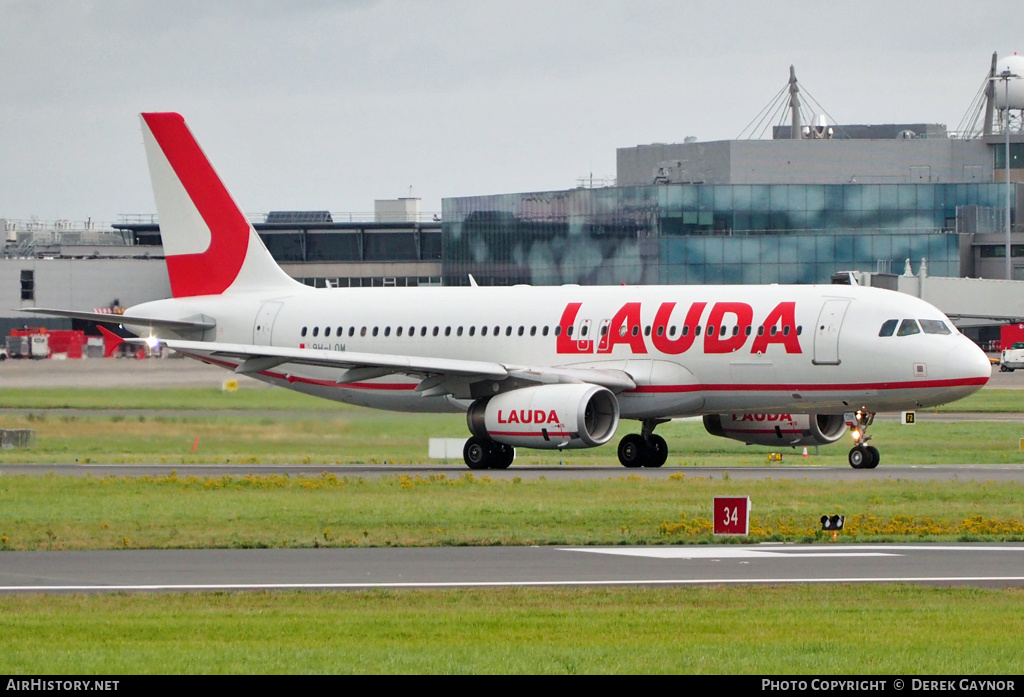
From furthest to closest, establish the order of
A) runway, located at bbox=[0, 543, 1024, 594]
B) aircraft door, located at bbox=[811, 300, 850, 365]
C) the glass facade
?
the glass facade → aircraft door, located at bbox=[811, 300, 850, 365] → runway, located at bbox=[0, 543, 1024, 594]

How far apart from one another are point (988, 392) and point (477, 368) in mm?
48809

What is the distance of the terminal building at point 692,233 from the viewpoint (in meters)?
116

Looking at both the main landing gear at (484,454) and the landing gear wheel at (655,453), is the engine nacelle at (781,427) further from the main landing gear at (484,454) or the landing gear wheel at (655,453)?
the main landing gear at (484,454)

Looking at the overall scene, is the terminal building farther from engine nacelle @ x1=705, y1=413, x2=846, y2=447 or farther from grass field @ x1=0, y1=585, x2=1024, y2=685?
grass field @ x1=0, y1=585, x2=1024, y2=685

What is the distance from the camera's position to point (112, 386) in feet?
151

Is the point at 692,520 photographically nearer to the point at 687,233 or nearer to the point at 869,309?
the point at 869,309

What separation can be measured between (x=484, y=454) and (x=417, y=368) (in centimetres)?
256

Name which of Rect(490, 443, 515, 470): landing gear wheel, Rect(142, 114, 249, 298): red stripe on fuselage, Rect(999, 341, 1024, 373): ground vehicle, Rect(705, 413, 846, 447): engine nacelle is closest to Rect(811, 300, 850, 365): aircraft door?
Rect(705, 413, 846, 447): engine nacelle

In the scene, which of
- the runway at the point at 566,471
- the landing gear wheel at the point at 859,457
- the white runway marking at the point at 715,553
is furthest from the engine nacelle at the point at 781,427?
the white runway marking at the point at 715,553

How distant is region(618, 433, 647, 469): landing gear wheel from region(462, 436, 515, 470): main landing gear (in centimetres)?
304

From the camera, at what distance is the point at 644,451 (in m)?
40.8

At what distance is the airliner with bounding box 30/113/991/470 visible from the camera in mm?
37844

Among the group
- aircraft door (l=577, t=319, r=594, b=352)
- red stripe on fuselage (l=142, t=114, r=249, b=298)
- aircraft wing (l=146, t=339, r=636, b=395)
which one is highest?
red stripe on fuselage (l=142, t=114, r=249, b=298)

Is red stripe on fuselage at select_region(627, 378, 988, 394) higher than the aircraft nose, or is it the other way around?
the aircraft nose
